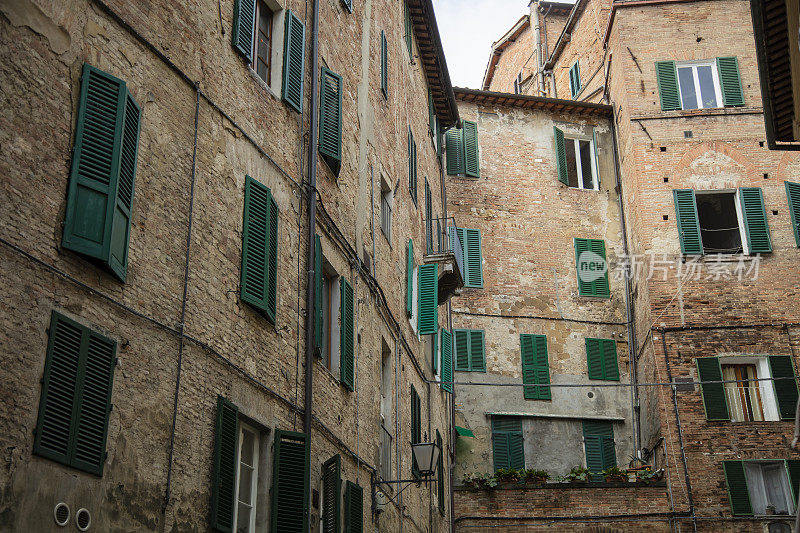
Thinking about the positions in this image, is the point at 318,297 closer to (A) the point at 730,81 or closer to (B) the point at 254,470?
(B) the point at 254,470

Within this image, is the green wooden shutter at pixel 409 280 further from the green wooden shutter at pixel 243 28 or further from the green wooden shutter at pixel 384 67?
the green wooden shutter at pixel 243 28

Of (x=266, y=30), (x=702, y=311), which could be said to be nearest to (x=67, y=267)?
(x=266, y=30)

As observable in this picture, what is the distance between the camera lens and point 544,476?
20.7 meters

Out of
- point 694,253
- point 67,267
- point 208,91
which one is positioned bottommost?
point 67,267

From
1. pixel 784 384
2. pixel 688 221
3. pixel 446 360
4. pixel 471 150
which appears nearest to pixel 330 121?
pixel 446 360

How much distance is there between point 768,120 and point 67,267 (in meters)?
10.1

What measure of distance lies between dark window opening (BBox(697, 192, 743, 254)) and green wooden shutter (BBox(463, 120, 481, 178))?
5.74 meters

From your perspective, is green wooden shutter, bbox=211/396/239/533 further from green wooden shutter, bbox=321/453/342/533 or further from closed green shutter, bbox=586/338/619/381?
closed green shutter, bbox=586/338/619/381

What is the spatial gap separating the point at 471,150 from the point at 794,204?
8.05 meters

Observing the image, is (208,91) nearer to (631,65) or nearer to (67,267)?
(67,267)

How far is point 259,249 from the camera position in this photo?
994 centimetres

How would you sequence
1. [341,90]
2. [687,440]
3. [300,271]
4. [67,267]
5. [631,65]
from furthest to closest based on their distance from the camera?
[631,65] < [687,440] < [341,90] < [300,271] < [67,267]

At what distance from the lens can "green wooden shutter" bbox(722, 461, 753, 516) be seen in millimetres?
19469

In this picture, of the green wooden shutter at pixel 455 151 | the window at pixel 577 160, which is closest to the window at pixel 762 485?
the window at pixel 577 160
